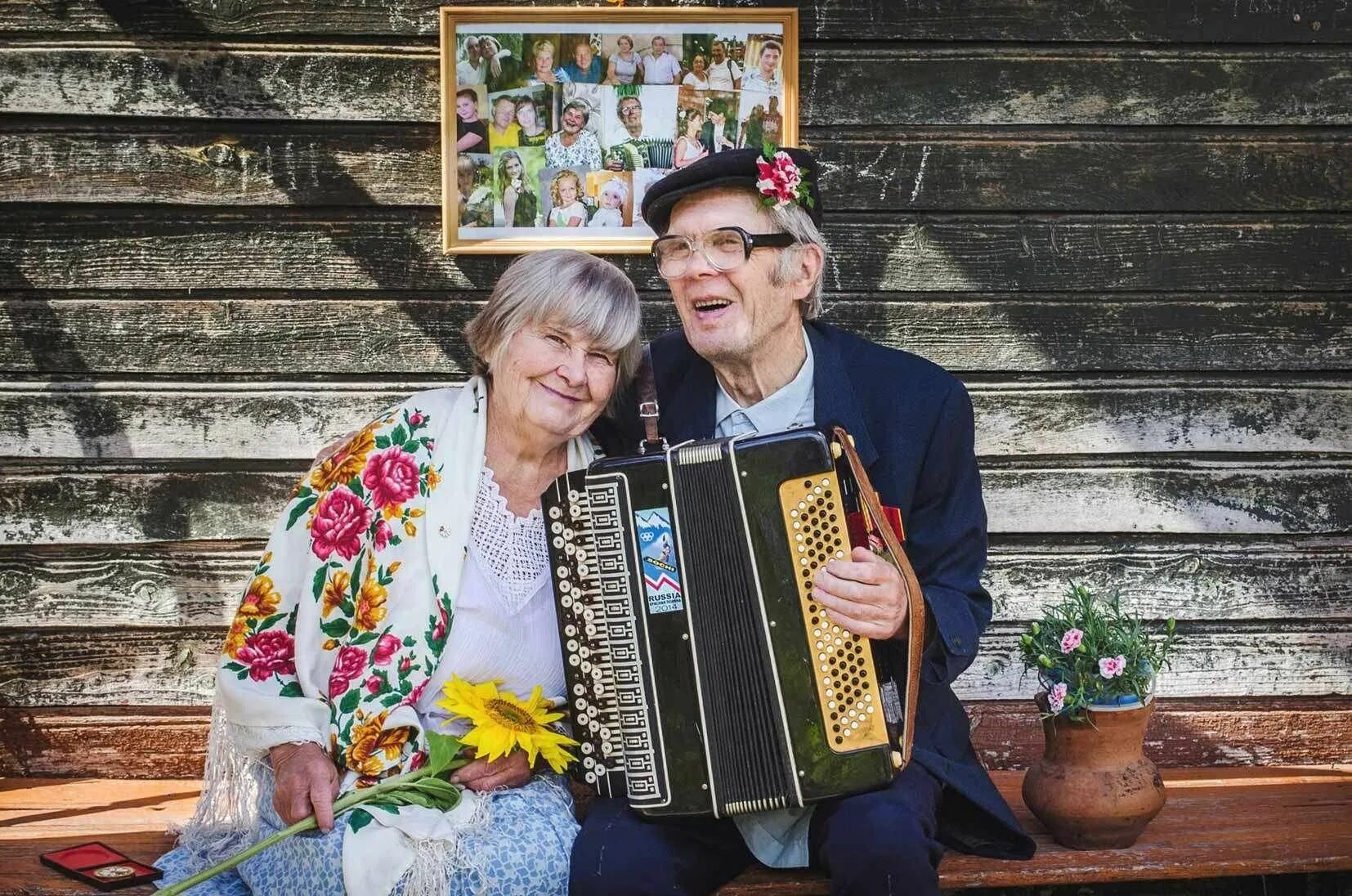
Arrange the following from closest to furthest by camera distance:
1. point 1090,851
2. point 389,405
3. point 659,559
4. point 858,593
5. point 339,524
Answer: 1. point 858,593
2. point 659,559
3. point 339,524
4. point 1090,851
5. point 389,405

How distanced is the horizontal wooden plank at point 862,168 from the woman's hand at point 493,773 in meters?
1.45

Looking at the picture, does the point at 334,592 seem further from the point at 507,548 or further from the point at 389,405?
the point at 389,405

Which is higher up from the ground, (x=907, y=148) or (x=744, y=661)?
(x=907, y=148)

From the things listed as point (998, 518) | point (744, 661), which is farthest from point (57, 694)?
point (998, 518)

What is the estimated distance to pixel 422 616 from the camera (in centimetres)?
236

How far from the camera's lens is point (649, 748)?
2.20 m

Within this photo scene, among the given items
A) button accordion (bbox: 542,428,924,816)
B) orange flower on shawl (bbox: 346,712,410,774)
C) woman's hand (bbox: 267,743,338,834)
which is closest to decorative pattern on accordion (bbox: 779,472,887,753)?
button accordion (bbox: 542,428,924,816)

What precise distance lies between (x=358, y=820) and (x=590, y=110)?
179 cm

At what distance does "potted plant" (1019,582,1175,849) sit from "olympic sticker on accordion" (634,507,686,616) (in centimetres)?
90

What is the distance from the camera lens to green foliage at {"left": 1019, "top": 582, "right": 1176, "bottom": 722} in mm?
2510

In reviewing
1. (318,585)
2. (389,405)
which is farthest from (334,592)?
(389,405)

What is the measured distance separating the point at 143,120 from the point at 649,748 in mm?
2081

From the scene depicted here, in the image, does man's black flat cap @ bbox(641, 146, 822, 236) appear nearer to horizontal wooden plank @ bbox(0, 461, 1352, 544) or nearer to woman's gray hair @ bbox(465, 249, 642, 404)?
woman's gray hair @ bbox(465, 249, 642, 404)

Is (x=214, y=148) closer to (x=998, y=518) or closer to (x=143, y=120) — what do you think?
(x=143, y=120)
